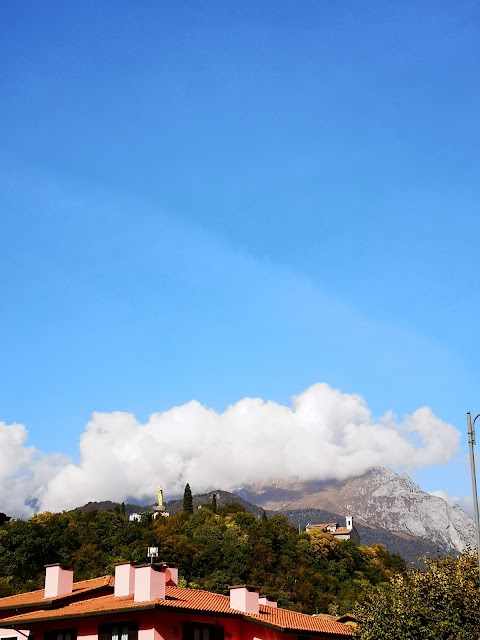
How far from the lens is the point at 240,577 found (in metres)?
130

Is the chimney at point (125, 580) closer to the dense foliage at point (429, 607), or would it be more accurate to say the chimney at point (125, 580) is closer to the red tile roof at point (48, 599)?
the red tile roof at point (48, 599)

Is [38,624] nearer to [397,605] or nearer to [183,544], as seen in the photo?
[397,605]

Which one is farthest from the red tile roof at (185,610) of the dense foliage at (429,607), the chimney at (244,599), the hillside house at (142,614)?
the dense foliage at (429,607)

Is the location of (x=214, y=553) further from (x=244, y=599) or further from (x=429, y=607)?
(x=429, y=607)

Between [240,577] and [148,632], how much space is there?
97.6m

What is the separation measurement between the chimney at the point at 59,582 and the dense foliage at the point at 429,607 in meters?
14.9

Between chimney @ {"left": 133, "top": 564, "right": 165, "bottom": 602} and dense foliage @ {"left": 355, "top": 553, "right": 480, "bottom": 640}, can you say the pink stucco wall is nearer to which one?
chimney @ {"left": 133, "top": 564, "right": 165, "bottom": 602}

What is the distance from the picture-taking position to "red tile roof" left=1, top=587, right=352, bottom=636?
3688 centimetres

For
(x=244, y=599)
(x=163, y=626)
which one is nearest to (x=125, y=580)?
(x=163, y=626)

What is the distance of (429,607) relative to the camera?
1435 inches

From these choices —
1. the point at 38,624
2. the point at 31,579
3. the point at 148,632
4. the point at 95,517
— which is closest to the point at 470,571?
the point at 148,632

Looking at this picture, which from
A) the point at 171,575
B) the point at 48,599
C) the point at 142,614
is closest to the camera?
the point at 142,614

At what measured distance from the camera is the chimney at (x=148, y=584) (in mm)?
37188

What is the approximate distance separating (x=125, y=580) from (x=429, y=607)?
552 inches
